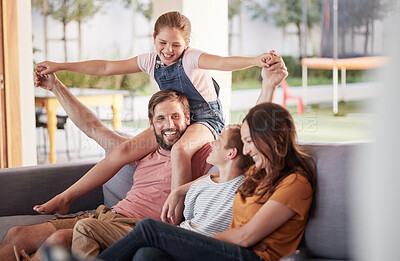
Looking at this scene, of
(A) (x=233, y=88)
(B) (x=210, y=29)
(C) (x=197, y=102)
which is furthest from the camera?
(A) (x=233, y=88)

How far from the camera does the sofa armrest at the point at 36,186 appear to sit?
95.0 inches

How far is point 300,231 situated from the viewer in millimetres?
1625

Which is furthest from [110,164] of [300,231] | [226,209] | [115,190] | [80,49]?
[80,49]

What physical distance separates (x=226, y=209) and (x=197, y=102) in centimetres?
61

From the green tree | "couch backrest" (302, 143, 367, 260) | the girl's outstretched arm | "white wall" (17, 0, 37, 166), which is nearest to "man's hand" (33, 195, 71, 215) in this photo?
the girl's outstretched arm

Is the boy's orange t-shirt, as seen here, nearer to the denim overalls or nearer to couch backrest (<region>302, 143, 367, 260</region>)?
couch backrest (<region>302, 143, 367, 260</region>)

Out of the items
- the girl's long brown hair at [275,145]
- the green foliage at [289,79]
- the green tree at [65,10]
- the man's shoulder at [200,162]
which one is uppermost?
the green tree at [65,10]

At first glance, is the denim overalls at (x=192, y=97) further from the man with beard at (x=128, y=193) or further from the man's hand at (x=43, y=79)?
the man's hand at (x=43, y=79)

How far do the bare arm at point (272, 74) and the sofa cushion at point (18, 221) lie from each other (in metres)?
1.09

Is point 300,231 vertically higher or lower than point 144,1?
lower

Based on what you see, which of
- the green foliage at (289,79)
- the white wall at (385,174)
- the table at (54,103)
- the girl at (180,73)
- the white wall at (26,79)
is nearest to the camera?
the white wall at (385,174)

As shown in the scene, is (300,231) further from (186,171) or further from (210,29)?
(210,29)

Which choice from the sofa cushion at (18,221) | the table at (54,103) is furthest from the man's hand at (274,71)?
the table at (54,103)

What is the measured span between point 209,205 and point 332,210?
44cm
